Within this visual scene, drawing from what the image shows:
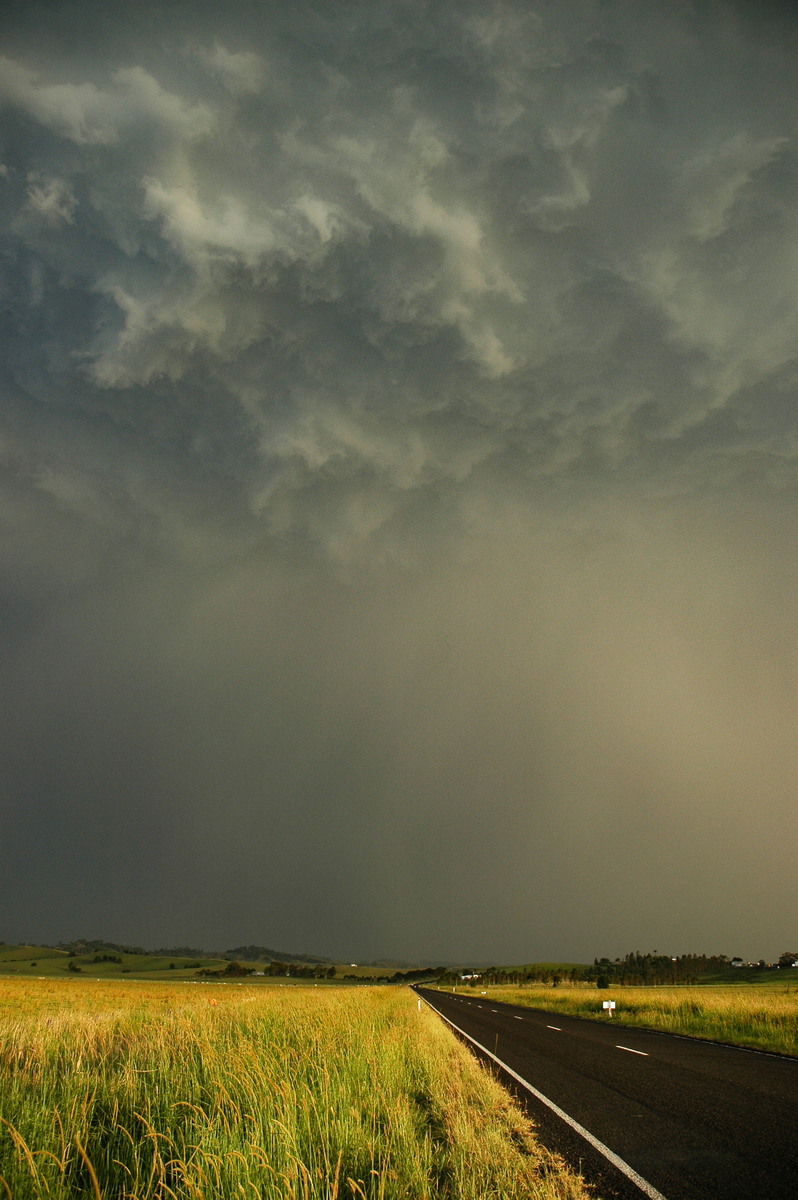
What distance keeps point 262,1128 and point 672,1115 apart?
6554mm

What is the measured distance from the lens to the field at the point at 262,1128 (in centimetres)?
471

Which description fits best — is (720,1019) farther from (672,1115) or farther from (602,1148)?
(602,1148)

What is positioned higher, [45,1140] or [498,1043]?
[45,1140]

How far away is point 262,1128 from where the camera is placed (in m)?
5.80

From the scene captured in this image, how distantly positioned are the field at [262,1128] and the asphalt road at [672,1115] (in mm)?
632

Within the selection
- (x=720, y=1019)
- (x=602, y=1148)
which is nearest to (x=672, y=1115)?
(x=602, y=1148)

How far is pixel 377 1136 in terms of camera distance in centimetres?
630

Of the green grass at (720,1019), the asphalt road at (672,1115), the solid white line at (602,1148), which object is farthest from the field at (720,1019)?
the solid white line at (602,1148)

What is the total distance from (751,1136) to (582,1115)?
2.30 m

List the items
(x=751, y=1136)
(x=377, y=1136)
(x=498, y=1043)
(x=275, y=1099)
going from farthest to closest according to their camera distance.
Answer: (x=498, y=1043), (x=751, y=1136), (x=275, y=1099), (x=377, y=1136)

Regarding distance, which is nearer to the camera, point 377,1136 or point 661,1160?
point 377,1136

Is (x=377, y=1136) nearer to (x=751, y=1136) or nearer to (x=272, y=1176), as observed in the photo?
(x=272, y=1176)

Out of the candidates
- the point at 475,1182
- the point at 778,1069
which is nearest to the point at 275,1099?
the point at 475,1182

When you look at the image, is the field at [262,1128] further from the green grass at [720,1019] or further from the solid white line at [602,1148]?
the green grass at [720,1019]
